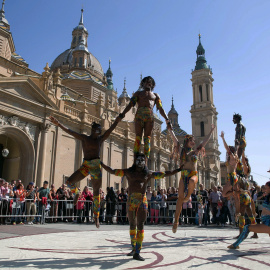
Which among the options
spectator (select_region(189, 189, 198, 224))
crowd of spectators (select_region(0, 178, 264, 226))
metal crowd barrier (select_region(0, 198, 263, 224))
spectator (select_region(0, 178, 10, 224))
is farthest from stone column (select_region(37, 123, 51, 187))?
spectator (select_region(189, 189, 198, 224))

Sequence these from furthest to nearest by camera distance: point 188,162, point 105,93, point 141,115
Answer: point 105,93, point 188,162, point 141,115

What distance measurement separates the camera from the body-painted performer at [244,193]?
7.66 metres

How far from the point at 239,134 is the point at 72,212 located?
9.72 m

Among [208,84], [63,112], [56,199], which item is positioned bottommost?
[56,199]

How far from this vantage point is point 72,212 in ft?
48.6

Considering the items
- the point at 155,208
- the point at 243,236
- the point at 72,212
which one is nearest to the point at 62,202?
the point at 72,212

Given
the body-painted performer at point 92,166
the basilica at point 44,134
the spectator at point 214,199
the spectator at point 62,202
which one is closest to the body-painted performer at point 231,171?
the basilica at point 44,134

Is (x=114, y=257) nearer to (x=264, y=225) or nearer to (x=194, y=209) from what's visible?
(x=264, y=225)

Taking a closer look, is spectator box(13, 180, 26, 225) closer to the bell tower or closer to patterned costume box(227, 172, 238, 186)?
patterned costume box(227, 172, 238, 186)

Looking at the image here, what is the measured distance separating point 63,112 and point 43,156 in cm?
465

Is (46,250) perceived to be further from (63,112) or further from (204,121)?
(204,121)

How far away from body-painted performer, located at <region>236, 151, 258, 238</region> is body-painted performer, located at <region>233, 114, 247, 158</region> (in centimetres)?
18

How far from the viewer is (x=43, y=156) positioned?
2141 cm

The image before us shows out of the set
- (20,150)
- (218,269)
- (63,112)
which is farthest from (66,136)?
(218,269)
